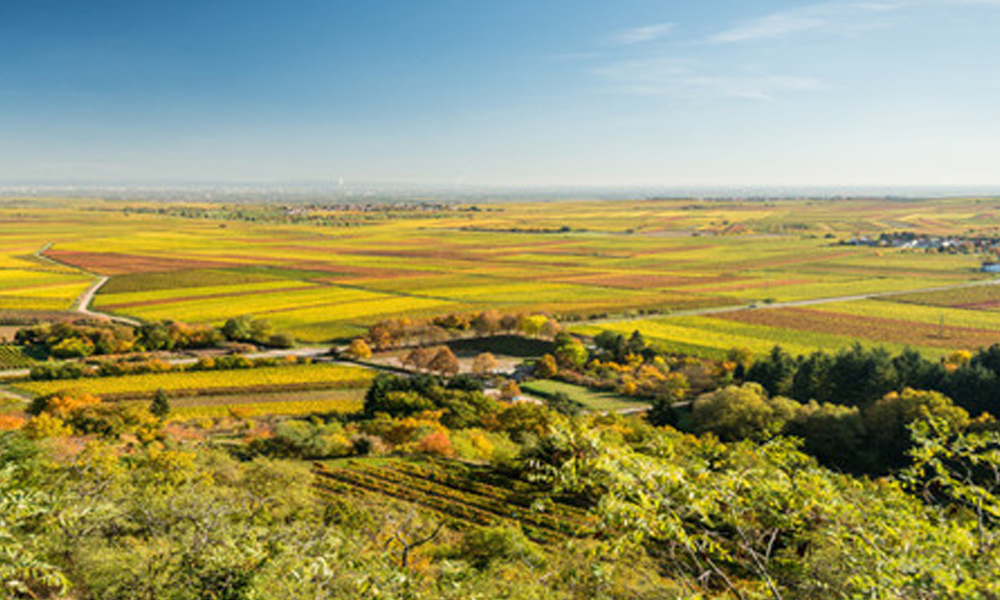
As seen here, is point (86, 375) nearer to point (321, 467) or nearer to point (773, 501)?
point (321, 467)

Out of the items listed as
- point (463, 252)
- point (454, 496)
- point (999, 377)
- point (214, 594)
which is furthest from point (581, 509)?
point (463, 252)

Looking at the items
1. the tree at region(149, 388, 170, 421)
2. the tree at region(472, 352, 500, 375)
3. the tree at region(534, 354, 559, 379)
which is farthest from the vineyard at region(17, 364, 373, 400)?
the tree at region(534, 354, 559, 379)

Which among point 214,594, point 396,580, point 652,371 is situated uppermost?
point 396,580

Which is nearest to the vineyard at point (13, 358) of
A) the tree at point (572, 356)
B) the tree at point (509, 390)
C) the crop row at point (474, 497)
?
the crop row at point (474, 497)

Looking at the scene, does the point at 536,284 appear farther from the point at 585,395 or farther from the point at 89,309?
the point at 89,309

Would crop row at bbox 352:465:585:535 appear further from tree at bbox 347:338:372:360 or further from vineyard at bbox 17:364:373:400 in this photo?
A: tree at bbox 347:338:372:360

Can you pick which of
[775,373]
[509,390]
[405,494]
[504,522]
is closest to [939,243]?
[775,373]
